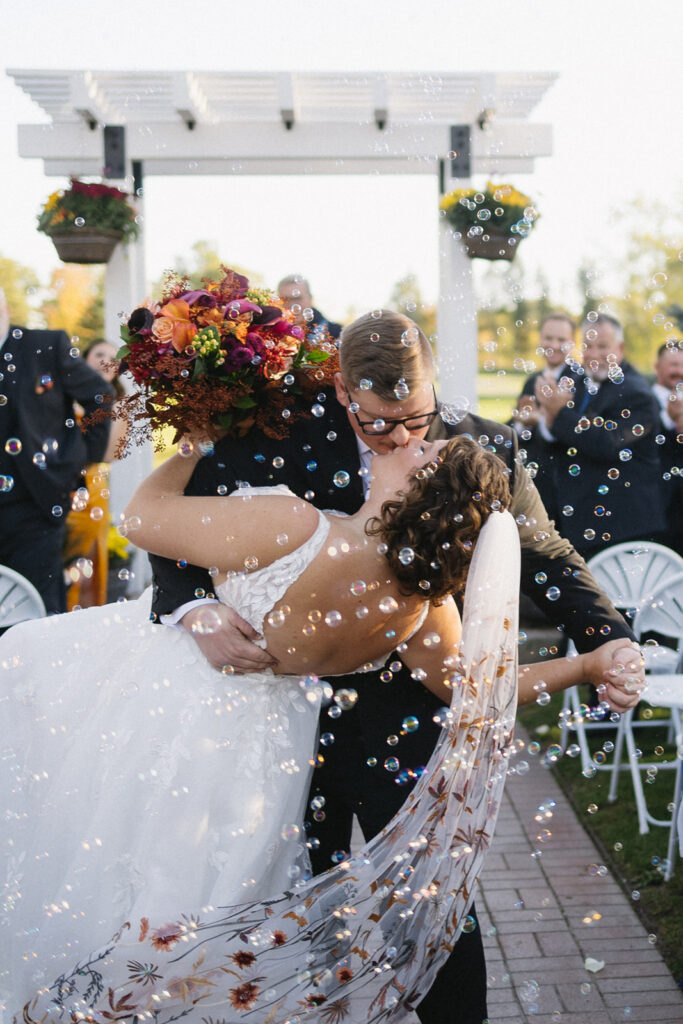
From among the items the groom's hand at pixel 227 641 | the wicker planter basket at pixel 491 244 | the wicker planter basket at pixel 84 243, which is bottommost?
the groom's hand at pixel 227 641

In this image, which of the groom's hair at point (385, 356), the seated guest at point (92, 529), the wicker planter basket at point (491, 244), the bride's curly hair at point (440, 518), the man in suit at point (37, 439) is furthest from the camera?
the wicker planter basket at point (491, 244)

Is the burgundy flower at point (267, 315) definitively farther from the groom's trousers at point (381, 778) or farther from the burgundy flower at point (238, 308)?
the groom's trousers at point (381, 778)

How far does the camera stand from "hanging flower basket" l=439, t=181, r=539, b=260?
20.1 ft

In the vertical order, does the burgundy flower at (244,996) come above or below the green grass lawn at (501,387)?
below

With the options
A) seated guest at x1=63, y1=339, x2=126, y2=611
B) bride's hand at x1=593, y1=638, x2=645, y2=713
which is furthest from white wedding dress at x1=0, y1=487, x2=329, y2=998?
seated guest at x1=63, y1=339, x2=126, y2=611

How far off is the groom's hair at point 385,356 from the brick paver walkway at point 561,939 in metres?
1.35

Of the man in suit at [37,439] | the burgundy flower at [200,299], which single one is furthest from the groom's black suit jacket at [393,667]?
the man in suit at [37,439]

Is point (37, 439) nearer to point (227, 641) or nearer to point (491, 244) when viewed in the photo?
point (227, 641)

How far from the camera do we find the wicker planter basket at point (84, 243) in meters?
7.28

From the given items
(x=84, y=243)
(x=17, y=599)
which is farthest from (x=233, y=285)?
(x=84, y=243)

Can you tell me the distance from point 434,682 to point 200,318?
1.06 meters

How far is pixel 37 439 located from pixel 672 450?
347cm

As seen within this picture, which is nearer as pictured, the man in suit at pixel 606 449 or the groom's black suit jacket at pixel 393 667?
the groom's black suit jacket at pixel 393 667

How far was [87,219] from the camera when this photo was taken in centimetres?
718
